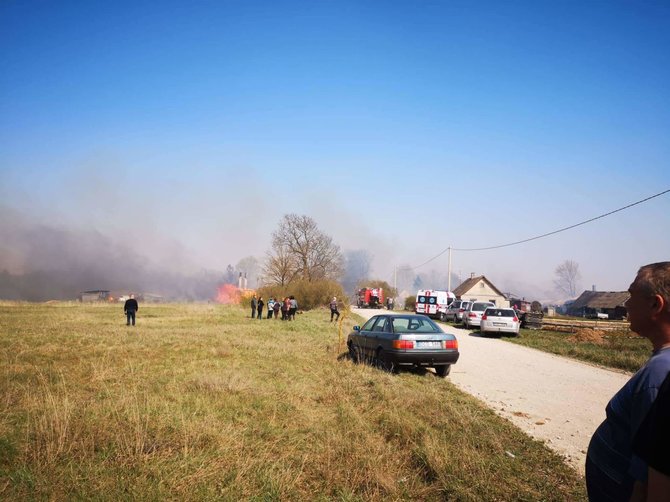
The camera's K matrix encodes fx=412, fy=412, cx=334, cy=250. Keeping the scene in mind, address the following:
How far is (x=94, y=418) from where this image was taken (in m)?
5.64

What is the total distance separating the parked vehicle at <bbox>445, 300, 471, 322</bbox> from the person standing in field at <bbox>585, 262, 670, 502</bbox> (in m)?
30.6

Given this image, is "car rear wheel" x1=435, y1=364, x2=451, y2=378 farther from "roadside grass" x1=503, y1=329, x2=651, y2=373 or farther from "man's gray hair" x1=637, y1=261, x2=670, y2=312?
"man's gray hair" x1=637, y1=261, x2=670, y2=312

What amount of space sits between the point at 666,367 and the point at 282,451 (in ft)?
14.4

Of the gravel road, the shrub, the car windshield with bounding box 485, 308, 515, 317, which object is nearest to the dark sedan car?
the gravel road

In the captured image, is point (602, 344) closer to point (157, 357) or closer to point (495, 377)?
point (495, 377)

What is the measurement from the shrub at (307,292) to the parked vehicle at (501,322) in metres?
30.6

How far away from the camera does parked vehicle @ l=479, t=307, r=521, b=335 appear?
22.2 meters

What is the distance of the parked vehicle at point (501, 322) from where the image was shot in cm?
2220

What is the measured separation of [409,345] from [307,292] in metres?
41.6

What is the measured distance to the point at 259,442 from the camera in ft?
17.2

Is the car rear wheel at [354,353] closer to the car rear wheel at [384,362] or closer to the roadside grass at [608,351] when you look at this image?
the car rear wheel at [384,362]

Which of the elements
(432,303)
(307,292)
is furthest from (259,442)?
(307,292)

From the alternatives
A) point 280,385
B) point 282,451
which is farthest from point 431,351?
point 282,451

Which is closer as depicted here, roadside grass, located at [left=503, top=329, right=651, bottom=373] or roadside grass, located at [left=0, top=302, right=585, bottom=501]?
roadside grass, located at [left=0, top=302, right=585, bottom=501]
